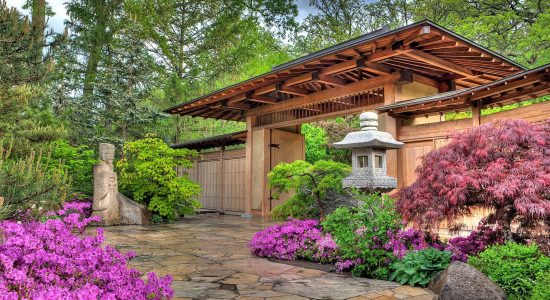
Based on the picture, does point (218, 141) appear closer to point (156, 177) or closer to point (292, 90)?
point (156, 177)

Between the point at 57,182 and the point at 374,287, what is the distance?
10.2ft

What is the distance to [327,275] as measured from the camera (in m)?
4.56

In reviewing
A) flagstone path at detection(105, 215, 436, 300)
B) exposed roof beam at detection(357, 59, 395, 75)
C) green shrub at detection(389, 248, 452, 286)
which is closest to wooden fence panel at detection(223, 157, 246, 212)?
flagstone path at detection(105, 215, 436, 300)

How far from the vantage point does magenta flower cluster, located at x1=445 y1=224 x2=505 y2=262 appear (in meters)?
4.41

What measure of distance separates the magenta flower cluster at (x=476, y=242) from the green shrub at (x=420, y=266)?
20 cm

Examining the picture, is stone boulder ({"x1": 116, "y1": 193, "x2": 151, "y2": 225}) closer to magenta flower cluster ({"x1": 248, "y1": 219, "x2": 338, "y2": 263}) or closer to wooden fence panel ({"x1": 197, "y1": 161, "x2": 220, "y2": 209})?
wooden fence panel ({"x1": 197, "y1": 161, "x2": 220, "y2": 209})

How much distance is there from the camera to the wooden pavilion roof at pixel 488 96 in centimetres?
579

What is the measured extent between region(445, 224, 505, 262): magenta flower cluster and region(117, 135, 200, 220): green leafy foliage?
716cm

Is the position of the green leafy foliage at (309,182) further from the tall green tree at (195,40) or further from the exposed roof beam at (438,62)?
the tall green tree at (195,40)

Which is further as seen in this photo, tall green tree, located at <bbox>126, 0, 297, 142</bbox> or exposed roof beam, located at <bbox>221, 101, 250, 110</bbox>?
tall green tree, located at <bbox>126, 0, 297, 142</bbox>

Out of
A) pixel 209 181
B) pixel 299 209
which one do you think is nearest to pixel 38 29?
pixel 299 209

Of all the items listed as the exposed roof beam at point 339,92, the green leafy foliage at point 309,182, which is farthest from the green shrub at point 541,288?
the exposed roof beam at point 339,92

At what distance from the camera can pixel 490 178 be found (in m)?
3.98

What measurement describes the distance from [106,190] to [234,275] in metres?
6.32
